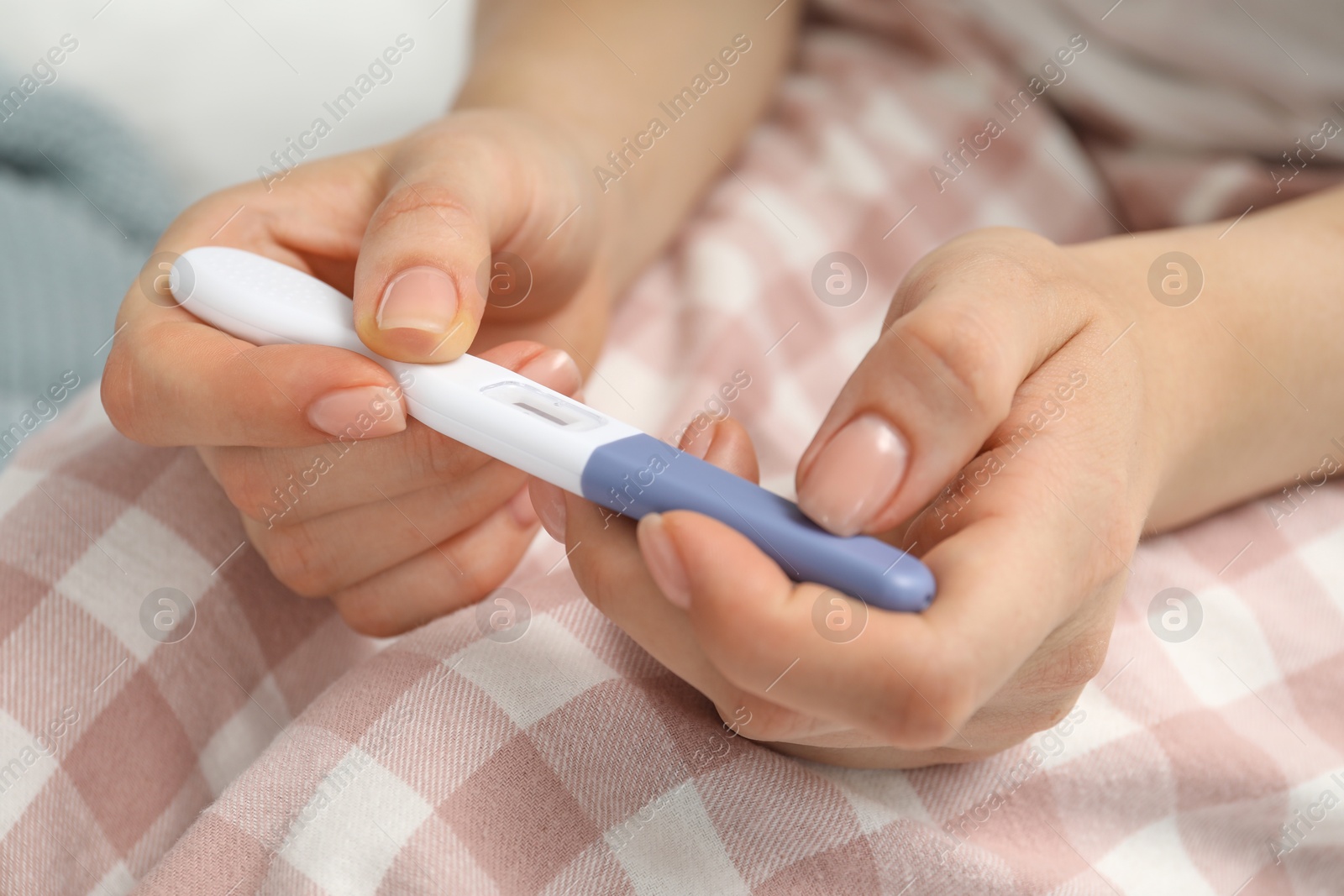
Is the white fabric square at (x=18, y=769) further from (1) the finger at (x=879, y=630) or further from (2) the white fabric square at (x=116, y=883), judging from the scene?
(1) the finger at (x=879, y=630)

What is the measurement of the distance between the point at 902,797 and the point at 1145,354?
0.25 meters

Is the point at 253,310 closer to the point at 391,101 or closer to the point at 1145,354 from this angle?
the point at 1145,354

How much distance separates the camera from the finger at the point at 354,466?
0.48m

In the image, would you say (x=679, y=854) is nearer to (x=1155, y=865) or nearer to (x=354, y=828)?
(x=354, y=828)

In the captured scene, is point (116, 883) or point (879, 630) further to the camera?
point (116, 883)

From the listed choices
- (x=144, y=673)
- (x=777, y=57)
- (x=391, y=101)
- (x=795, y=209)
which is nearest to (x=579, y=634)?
(x=144, y=673)

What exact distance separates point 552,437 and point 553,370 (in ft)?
0.33

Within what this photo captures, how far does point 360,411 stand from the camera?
1.42 feet

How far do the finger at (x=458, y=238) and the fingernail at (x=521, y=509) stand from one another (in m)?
0.12

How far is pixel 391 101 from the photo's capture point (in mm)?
1084

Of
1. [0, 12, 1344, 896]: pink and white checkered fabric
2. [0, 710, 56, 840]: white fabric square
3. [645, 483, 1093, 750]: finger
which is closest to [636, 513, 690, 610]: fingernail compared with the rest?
[645, 483, 1093, 750]: finger

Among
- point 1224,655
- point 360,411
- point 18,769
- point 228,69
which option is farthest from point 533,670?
point 228,69

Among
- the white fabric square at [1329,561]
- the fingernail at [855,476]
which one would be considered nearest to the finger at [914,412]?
the fingernail at [855,476]

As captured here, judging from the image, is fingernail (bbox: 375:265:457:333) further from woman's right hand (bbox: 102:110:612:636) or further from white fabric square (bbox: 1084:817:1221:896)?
white fabric square (bbox: 1084:817:1221:896)
